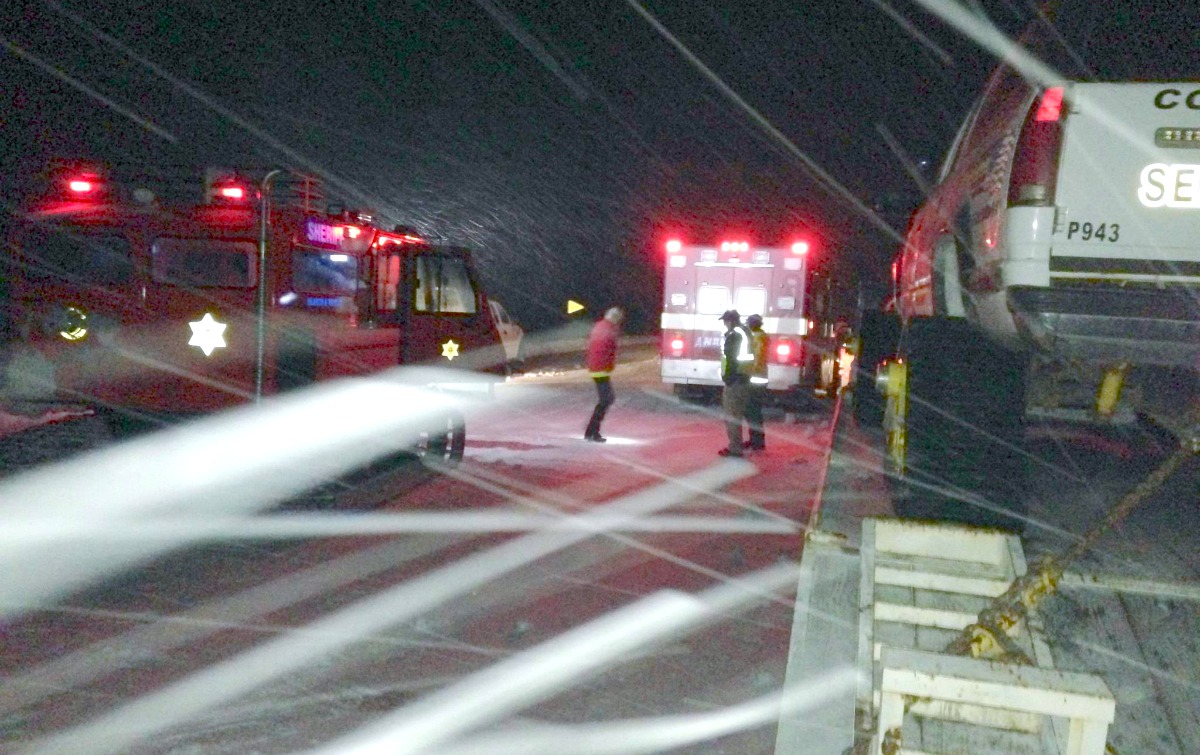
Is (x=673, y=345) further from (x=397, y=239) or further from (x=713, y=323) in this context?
(x=397, y=239)

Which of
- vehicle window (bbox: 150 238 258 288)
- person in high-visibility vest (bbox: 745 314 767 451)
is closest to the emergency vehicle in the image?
vehicle window (bbox: 150 238 258 288)

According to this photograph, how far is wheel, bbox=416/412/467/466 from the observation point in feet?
38.0

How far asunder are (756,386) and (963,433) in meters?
7.47

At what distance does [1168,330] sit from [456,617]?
384 centimetres

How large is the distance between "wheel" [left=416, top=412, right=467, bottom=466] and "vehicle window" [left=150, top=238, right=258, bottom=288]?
10.2ft

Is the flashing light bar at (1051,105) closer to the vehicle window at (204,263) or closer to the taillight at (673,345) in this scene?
the vehicle window at (204,263)

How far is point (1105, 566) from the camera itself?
5398 millimetres

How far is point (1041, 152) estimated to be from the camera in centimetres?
557

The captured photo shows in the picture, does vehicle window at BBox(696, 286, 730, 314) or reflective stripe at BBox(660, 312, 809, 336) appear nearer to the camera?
reflective stripe at BBox(660, 312, 809, 336)

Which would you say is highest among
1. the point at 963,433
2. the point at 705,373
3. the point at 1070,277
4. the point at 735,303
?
the point at 1070,277

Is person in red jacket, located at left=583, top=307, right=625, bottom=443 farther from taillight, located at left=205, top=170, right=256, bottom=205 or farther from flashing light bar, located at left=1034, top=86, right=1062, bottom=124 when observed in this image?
flashing light bar, located at left=1034, top=86, right=1062, bottom=124

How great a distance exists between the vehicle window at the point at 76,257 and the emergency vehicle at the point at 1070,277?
5702mm

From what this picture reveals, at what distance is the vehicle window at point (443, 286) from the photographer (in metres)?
11.5

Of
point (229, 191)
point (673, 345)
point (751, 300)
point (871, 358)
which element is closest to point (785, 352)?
point (751, 300)
